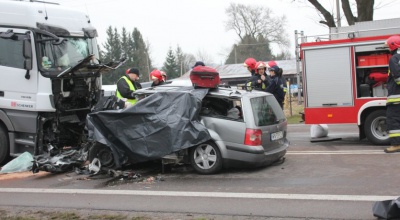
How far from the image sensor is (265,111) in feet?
26.2

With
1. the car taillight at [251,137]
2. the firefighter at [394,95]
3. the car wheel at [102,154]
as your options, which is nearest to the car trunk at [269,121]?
the car taillight at [251,137]

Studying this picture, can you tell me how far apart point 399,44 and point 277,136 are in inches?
113

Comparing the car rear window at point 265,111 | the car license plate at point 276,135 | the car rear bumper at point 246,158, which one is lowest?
the car rear bumper at point 246,158

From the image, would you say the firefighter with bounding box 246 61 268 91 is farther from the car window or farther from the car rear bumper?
the car rear bumper

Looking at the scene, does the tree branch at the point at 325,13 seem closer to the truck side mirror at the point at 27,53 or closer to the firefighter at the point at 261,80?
the firefighter at the point at 261,80

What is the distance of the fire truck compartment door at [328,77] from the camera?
32.9 ft

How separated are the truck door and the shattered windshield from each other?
0.79 feet

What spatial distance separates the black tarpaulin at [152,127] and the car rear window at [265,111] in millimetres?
885

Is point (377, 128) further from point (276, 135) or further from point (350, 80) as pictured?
point (276, 135)

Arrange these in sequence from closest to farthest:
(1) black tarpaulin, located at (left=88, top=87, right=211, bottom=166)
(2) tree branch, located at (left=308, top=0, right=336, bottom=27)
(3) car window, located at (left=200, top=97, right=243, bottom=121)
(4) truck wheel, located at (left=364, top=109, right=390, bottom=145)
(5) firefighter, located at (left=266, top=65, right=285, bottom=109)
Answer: (1) black tarpaulin, located at (left=88, top=87, right=211, bottom=166) < (3) car window, located at (left=200, top=97, right=243, bottom=121) < (4) truck wheel, located at (left=364, top=109, right=390, bottom=145) < (5) firefighter, located at (left=266, top=65, right=285, bottom=109) < (2) tree branch, located at (left=308, top=0, right=336, bottom=27)

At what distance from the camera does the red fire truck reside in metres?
9.75

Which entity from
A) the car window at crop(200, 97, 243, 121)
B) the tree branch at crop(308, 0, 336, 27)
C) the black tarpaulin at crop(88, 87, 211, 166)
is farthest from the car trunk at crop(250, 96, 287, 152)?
the tree branch at crop(308, 0, 336, 27)

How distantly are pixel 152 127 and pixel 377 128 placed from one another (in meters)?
4.95

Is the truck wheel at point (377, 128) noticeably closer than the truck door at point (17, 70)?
No
